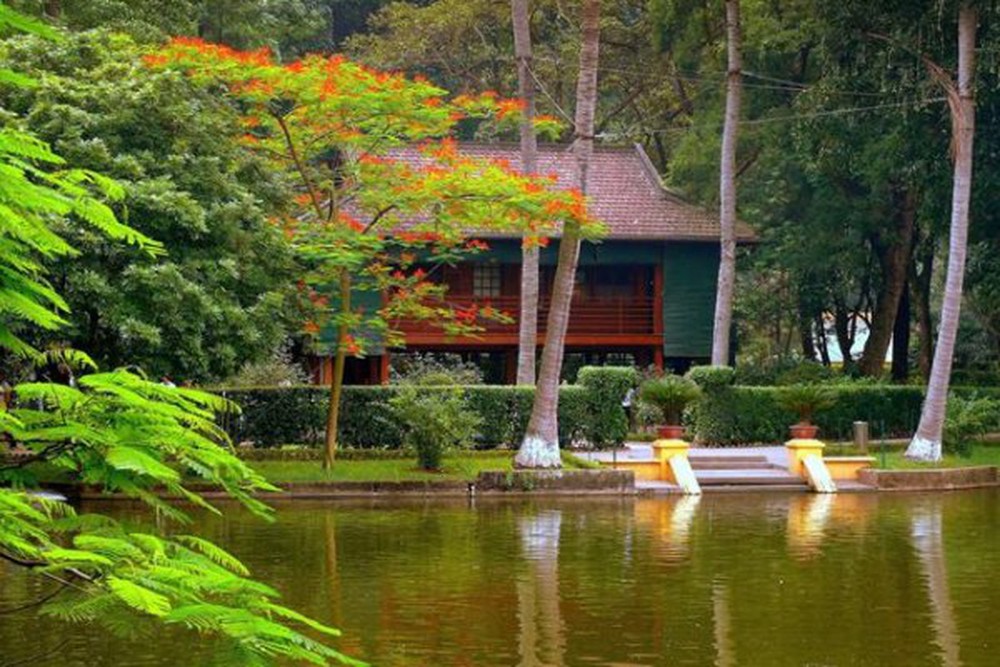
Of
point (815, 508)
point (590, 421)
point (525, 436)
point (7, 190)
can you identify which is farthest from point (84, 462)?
point (590, 421)

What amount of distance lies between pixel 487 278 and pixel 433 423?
17.7 metres

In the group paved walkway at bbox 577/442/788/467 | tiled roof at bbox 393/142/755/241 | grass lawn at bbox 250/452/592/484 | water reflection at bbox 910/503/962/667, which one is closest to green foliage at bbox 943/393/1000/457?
paved walkway at bbox 577/442/788/467

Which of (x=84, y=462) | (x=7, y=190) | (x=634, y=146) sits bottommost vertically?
(x=84, y=462)

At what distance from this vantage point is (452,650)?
553 inches

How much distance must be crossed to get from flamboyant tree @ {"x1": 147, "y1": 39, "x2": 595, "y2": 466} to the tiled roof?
50.4 feet

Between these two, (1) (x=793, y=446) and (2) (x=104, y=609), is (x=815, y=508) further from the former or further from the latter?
(2) (x=104, y=609)

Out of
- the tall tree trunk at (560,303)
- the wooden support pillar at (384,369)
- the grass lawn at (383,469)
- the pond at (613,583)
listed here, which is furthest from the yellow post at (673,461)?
the wooden support pillar at (384,369)

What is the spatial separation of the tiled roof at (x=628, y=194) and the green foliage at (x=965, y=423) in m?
10.7

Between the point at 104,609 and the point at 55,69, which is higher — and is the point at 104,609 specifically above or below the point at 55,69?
below

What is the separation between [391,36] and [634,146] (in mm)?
10631

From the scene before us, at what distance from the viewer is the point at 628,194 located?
47031mm

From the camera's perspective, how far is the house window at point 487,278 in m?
46.9

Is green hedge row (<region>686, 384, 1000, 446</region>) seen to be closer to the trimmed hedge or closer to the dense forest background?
the dense forest background

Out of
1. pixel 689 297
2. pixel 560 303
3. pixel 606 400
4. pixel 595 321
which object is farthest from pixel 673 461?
pixel 689 297
